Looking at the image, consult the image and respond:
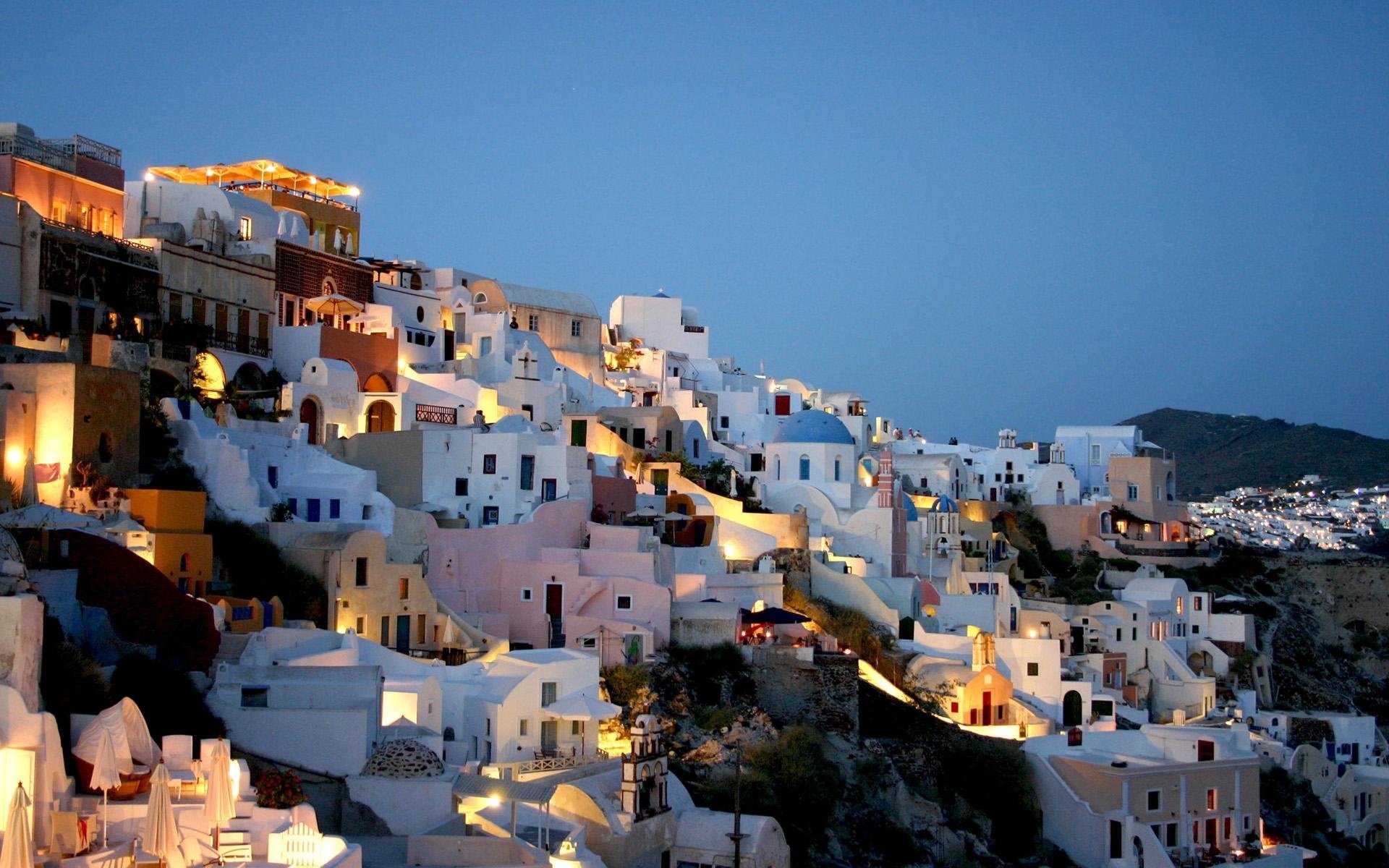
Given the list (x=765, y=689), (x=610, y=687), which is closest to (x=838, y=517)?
(x=765, y=689)

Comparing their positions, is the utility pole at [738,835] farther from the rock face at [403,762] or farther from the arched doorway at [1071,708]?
the arched doorway at [1071,708]

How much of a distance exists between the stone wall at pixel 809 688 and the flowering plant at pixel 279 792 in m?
14.4

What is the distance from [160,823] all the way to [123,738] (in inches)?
92.8

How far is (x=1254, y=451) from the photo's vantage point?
115188mm

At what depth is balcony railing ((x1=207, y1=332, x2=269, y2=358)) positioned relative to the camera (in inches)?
1455

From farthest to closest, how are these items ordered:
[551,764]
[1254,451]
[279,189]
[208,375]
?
[1254,451]
[279,189]
[208,375]
[551,764]

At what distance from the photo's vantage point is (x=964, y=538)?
168 feet

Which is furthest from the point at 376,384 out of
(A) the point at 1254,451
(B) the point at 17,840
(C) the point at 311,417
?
(A) the point at 1254,451

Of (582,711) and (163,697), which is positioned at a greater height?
(163,697)

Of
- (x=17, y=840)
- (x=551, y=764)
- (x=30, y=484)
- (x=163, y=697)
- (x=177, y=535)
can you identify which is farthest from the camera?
(x=30, y=484)

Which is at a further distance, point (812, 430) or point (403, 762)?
point (812, 430)

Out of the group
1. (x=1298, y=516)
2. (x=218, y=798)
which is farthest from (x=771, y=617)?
(x=1298, y=516)

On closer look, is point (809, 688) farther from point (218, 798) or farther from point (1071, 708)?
point (218, 798)

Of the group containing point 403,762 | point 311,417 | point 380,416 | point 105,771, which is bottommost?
point 403,762
